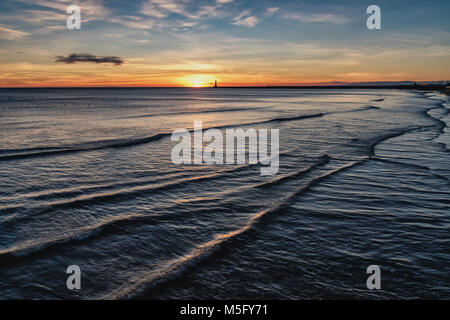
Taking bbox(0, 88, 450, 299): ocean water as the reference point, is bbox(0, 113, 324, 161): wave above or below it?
above

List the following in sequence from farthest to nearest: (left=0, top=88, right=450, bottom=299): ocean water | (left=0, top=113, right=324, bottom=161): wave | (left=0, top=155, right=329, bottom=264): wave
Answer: (left=0, top=113, right=324, bottom=161): wave, (left=0, top=155, right=329, bottom=264): wave, (left=0, top=88, right=450, bottom=299): ocean water

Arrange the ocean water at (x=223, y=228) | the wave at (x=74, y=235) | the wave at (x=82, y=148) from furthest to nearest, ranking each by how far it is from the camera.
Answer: the wave at (x=82, y=148) < the wave at (x=74, y=235) < the ocean water at (x=223, y=228)

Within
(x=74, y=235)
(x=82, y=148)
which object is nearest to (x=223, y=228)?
(x=74, y=235)

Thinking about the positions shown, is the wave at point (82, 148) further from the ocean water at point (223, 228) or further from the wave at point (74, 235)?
the wave at point (74, 235)

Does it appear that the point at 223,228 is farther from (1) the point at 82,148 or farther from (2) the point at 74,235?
(1) the point at 82,148

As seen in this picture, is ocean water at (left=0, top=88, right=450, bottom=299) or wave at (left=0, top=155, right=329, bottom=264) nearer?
ocean water at (left=0, top=88, right=450, bottom=299)

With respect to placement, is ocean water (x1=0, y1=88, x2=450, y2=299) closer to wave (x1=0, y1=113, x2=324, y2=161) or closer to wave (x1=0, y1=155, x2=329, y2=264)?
wave (x1=0, y1=155, x2=329, y2=264)

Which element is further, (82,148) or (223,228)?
(82,148)

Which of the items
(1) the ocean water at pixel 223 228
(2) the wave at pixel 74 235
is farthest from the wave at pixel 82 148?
(2) the wave at pixel 74 235

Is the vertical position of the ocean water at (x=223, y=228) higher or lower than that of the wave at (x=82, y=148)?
lower

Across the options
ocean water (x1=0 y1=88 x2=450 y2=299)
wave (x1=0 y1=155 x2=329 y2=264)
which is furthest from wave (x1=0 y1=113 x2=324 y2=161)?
wave (x1=0 y1=155 x2=329 y2=264)

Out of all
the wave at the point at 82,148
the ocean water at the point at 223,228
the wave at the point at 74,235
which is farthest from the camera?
the wave at the point at 82,148

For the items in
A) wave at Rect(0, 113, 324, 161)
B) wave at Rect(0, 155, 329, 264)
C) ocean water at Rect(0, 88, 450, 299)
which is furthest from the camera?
wave at Rect(0, 113, 324, 161)

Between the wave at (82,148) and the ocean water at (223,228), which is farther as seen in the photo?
the wave at (82,148)
